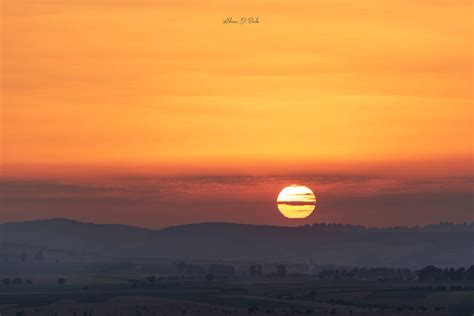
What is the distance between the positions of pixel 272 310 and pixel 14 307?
127 feet

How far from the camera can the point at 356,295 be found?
7505 inches

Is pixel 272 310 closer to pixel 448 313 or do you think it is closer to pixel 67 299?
pixel 448 313

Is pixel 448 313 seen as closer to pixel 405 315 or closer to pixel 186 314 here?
pixel 405 315

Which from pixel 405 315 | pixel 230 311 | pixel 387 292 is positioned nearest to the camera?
pixel 405 315

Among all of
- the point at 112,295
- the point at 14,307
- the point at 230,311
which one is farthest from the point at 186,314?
the point at 112,295

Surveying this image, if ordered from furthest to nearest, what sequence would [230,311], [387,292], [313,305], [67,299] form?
[387,292] → [67,299] → [313,305] → [230,311]

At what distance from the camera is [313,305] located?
167 meters

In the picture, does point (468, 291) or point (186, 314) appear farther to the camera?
point (468, 291)

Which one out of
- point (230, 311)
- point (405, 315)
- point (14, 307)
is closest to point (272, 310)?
point (230, 311)

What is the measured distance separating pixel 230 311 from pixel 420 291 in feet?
173

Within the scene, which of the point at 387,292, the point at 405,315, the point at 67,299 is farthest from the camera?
the point at 387,292

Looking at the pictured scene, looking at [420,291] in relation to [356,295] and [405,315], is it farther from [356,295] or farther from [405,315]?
[405,315]

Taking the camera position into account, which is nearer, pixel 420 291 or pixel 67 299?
pixel 67 299

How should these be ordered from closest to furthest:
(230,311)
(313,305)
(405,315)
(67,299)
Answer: (405,315)
(230,311)
(313,305)
(67,299)
